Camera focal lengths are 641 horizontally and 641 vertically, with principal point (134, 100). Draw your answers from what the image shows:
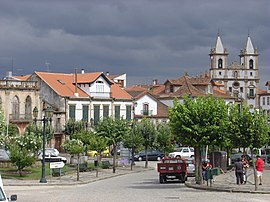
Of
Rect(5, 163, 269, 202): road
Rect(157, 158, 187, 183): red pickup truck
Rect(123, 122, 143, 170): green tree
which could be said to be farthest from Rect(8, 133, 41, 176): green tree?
Rect(123, 122, 143, 170): green tree

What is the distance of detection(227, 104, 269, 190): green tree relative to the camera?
103 ft

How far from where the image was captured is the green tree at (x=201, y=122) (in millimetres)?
34500

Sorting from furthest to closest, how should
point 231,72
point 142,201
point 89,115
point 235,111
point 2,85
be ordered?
point 231,72 < point 89,115 < point 2,85 < point 235,111 < point 142,201

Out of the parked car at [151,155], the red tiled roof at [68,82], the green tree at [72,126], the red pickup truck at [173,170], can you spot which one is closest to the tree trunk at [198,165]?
the red pickup truck at [173,170]

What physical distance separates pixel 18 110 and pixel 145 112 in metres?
23.5

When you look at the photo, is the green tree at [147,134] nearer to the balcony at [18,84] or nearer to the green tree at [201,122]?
the balcony at [18,84]

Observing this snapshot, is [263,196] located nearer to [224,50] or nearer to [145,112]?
[145,112]

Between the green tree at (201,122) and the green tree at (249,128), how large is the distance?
2.10m

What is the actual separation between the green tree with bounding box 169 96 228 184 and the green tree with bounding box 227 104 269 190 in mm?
2096

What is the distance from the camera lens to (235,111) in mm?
32594

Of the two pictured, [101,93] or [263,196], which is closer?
[263,196]

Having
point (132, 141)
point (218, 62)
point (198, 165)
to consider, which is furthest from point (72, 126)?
point (218, 62)

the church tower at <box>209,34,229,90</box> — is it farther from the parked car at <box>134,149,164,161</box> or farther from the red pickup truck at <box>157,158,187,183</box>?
the red pickup truck at <box>157,158,187,183</box>

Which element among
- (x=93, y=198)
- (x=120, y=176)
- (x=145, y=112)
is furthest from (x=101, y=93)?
(x=93, y=198)
